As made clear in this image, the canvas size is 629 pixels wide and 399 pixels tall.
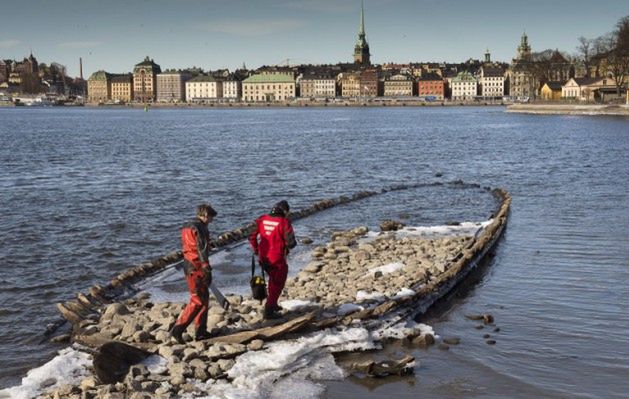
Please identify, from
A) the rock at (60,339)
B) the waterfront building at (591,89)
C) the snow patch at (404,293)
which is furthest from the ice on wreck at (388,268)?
the waterfront building at (591,89)

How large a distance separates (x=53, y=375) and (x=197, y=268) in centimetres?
250

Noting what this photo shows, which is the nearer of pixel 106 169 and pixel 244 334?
pixel 244 334

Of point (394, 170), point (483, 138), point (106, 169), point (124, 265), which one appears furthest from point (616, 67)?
point (124, 265)

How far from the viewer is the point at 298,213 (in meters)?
27.4

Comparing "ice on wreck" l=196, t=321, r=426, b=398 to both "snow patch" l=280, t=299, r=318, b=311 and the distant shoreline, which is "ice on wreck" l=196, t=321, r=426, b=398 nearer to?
"snow patch" l=280, t=299, r=318, b=311

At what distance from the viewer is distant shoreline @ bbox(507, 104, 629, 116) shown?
118 m

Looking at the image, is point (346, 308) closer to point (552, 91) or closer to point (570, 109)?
point (570, 109)

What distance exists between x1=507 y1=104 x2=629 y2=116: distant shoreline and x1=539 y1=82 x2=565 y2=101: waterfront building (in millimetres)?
7552

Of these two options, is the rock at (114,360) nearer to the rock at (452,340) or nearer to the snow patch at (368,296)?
the snow patch at (368,296)

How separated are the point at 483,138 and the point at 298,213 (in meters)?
54.6

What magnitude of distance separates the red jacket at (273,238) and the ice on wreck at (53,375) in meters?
3.01

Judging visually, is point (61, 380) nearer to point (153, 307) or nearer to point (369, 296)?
point (153, 307)

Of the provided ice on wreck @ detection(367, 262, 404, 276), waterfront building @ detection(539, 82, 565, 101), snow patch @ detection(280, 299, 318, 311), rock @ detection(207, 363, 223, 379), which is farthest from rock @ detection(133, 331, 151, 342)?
waterfront building @ detection(539, 82, 565, 101)

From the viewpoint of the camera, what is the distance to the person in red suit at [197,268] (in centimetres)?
1102
